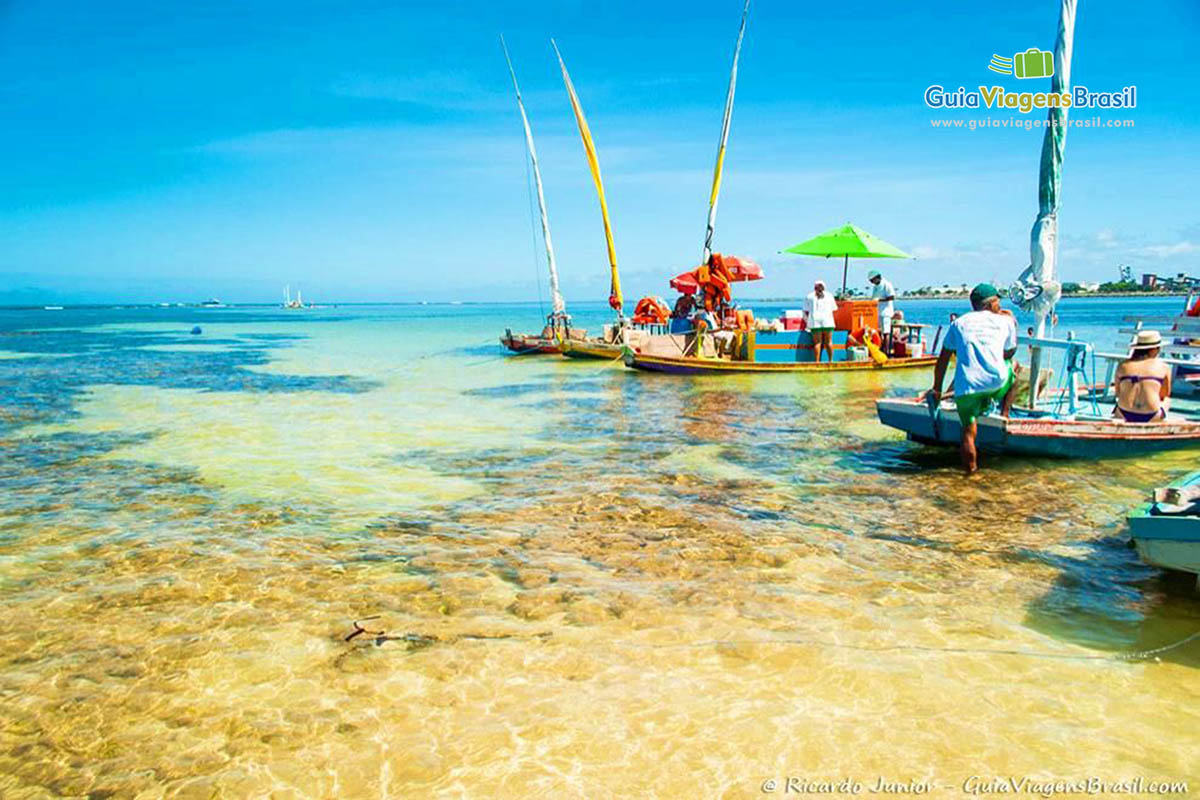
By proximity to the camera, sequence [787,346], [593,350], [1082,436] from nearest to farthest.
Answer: [1082,436] < [787,346] < [593,350]

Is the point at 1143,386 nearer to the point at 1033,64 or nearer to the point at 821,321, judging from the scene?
the point at 1033,64

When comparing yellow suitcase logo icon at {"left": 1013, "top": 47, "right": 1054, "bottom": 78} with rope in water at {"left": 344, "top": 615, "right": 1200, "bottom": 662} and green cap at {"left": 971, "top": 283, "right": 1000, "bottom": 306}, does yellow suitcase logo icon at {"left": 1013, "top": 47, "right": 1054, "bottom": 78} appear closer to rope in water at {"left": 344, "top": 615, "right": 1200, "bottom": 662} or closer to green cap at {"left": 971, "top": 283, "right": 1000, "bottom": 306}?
green cap at {"left": 971, "top": 283, "right": 1000, "bottom": 306}

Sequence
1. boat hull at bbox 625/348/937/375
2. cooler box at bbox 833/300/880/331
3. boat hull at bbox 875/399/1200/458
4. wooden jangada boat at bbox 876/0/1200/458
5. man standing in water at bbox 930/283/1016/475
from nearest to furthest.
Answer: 1. man standing in water at bbox 930/283/1016/475
2. wooden jangada boat at bbox 876/0/1200/458
3. boat hull at bbox 875/399/1200/458
4. boat hull at bbox 625/348/937/375
5. cooler box at bbox 833/300/880/331

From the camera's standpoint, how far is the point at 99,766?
3600mm

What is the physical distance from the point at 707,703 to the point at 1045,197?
788cm

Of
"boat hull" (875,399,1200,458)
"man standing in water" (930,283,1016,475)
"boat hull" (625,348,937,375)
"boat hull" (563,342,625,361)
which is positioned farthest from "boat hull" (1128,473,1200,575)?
"boat hull" (563,342,625,361)

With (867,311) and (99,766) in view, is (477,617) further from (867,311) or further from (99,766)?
(867,311)

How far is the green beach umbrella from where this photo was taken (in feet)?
72.1

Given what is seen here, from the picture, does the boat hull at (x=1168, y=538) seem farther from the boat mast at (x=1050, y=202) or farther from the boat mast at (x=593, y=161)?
the boat mast at (x=593, y=161)

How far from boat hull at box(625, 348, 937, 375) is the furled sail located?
40.9 ft

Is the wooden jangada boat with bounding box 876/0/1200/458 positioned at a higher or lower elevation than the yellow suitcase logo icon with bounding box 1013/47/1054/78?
lower

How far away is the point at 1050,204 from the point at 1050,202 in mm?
24

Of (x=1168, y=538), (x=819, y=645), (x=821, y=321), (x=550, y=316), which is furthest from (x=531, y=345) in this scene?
(x=1168, y=538)

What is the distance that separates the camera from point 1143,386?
9062 millimetres
